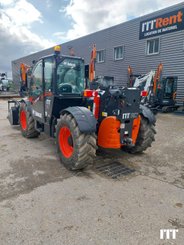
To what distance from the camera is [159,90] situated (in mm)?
12383

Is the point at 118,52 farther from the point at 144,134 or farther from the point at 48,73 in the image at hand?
the point at 144,134

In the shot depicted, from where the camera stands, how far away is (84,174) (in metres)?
3.67

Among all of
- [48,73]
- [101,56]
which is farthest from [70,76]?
[101,56]

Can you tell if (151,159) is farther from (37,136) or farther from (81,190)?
(37,136)

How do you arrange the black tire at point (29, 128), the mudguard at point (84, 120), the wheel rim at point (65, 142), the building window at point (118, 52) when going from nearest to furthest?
1. the mudguard at point (84, 120)
2. the wheel rim at point (65, 142)
3. the black tire at point (29, 128)
4. the building window at point (118, 52)

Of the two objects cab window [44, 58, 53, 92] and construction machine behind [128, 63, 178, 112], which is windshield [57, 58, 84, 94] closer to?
cab window [44, 58, 53, 92]

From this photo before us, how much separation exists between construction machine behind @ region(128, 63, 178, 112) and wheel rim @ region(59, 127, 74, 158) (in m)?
8.92

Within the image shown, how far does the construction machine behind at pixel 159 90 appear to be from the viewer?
39.8ft

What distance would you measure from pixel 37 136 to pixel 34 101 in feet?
4.19

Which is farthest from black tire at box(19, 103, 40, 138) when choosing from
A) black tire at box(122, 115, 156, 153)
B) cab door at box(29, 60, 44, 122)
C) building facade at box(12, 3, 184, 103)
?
building facade at box(12, 3, 184, 103)

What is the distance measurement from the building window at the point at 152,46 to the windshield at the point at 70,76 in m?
11.0

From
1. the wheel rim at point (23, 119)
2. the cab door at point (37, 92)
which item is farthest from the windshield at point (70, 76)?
the wheel rim at point (23, 119)

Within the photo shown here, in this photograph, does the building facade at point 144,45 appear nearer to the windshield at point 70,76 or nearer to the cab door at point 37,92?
the windshield at point 70,76

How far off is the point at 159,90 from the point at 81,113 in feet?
33.0
